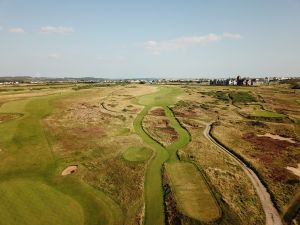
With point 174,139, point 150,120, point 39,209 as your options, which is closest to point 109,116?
point 150,120

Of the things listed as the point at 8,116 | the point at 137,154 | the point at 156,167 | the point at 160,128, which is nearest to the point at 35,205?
the point at 156,167

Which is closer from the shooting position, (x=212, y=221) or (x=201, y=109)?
(x=212, y=221)

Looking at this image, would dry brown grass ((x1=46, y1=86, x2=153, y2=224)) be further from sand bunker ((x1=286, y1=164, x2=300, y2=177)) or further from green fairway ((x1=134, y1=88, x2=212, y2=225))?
sand bunker ((x1=286, y1=164, x2=300, y2=177))

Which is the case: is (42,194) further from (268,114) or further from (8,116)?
(268,114)

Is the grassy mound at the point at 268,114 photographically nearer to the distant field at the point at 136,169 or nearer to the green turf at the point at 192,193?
the distant field at the point at 136,169

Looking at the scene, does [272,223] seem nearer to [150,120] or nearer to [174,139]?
[174,139]

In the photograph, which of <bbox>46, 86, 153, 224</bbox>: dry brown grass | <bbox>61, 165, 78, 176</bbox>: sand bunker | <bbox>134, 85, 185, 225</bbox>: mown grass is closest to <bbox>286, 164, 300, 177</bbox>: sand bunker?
<bbox>134, 85, 185, 225</bbox>: mown grass
